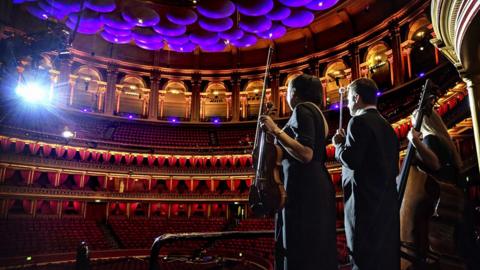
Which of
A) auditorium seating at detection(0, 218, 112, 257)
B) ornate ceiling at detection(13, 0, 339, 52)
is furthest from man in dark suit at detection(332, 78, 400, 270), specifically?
auditorium seating at detection(0, 218, 112, 257)

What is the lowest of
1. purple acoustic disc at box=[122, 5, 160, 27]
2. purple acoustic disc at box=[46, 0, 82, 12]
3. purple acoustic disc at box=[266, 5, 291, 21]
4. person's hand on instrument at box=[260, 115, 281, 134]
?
person's hand on instrument at box=[260, 115, 281, 134]

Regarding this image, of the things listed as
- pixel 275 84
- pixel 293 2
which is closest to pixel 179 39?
pixel 293 2

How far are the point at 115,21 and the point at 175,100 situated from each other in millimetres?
13942

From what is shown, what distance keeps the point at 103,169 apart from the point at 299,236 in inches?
929

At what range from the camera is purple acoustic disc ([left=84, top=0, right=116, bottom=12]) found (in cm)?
1316

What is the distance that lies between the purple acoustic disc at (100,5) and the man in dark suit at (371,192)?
1352 cm

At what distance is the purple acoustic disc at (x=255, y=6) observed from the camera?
1356cm

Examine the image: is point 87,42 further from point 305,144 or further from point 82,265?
point 305,144

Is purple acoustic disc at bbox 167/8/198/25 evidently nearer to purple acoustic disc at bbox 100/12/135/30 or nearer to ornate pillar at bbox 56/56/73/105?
purple acoustic disc at bbox 100/12/135/30

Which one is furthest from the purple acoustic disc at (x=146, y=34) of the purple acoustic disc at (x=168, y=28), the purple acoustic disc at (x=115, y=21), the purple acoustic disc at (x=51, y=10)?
the purple acoustic disc at (x=51, y=10)

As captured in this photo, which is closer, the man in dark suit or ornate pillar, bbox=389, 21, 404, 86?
the man in dark suit

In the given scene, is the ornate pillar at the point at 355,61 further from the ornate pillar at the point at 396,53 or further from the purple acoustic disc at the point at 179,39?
the purple acoustic disc at the point at 179,39

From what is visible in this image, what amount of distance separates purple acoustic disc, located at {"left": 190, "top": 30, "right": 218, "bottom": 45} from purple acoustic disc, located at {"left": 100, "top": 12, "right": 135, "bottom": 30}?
10.2 ft

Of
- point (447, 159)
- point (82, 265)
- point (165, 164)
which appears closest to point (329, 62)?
point (165, 164)
